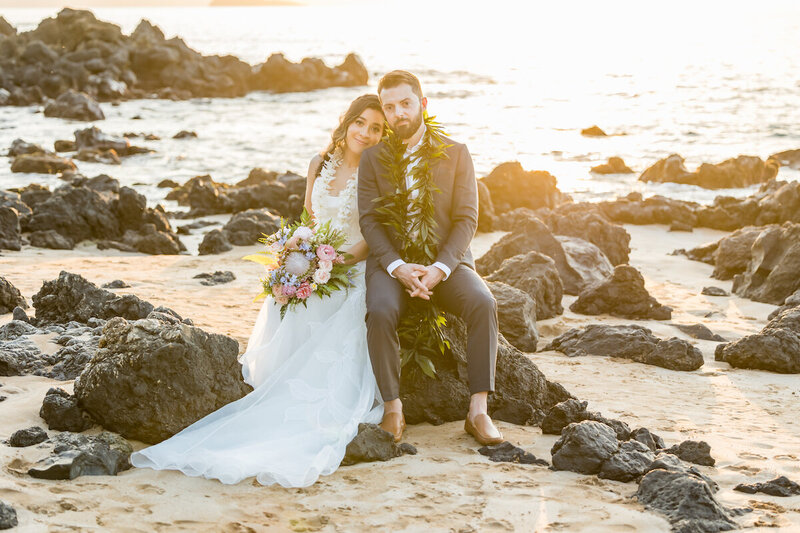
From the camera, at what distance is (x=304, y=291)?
243 inches

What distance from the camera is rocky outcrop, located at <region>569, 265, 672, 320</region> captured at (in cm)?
1044

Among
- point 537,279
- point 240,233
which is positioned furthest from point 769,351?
point 240,233

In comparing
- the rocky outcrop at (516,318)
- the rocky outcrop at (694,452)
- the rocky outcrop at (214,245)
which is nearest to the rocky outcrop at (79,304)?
the rocky outcrop at (516,318)

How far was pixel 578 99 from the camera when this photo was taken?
2031 inches

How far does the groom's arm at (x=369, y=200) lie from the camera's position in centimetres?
632

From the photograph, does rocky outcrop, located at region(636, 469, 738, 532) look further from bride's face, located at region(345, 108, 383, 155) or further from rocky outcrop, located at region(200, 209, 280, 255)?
rocky outcrop, located at region(200, 209, 280, 255)

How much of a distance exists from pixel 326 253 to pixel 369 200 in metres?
0.52

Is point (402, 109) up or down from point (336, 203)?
up

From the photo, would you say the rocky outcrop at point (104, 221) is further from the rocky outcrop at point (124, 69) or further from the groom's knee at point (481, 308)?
the rocky outcrop at point (124, 69)

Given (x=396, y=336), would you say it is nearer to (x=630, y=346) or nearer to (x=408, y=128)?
(x=408, y=128)

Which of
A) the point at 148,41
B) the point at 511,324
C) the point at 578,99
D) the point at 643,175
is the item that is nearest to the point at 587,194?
the point at 643,175

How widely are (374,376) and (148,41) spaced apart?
5696 cm

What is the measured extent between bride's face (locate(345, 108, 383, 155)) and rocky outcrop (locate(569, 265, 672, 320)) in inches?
183

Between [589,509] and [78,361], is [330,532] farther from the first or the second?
[78,361]
